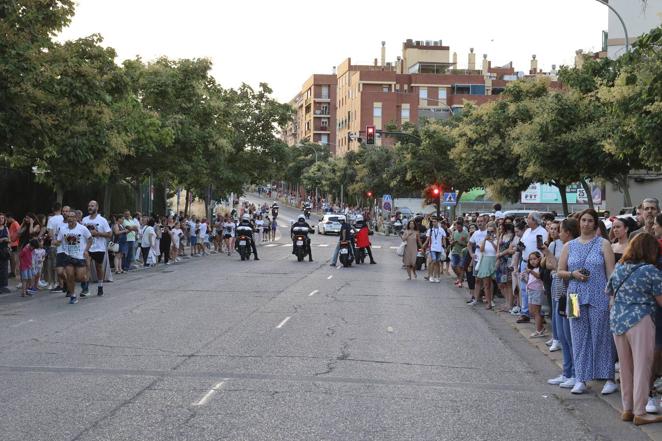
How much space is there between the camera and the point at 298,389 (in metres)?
8.80

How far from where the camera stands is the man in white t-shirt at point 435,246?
79.3ft

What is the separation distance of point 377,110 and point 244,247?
7869 centimetres

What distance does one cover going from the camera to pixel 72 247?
674 inches

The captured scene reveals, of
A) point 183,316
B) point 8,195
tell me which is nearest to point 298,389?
point 183,316

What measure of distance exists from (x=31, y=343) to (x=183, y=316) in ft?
11.8

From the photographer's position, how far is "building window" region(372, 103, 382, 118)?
4309 inches

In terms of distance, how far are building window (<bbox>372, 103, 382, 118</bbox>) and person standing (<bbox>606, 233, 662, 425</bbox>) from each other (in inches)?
4032

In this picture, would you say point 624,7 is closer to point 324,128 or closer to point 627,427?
point 627,427

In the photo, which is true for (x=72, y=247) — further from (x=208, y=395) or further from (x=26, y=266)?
(x=208, y=395)

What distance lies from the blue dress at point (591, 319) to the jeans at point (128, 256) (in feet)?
65.7

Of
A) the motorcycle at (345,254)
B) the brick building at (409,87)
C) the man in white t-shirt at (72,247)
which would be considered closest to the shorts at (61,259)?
the man in white t-shirt at (72,247)

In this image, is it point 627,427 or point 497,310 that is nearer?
point 627,427

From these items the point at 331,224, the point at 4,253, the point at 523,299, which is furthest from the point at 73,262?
the point at 331,224

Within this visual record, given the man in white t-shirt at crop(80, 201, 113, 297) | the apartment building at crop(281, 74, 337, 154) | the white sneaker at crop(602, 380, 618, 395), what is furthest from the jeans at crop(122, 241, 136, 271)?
the apartment building at crop(281, 74, 337, 154)
